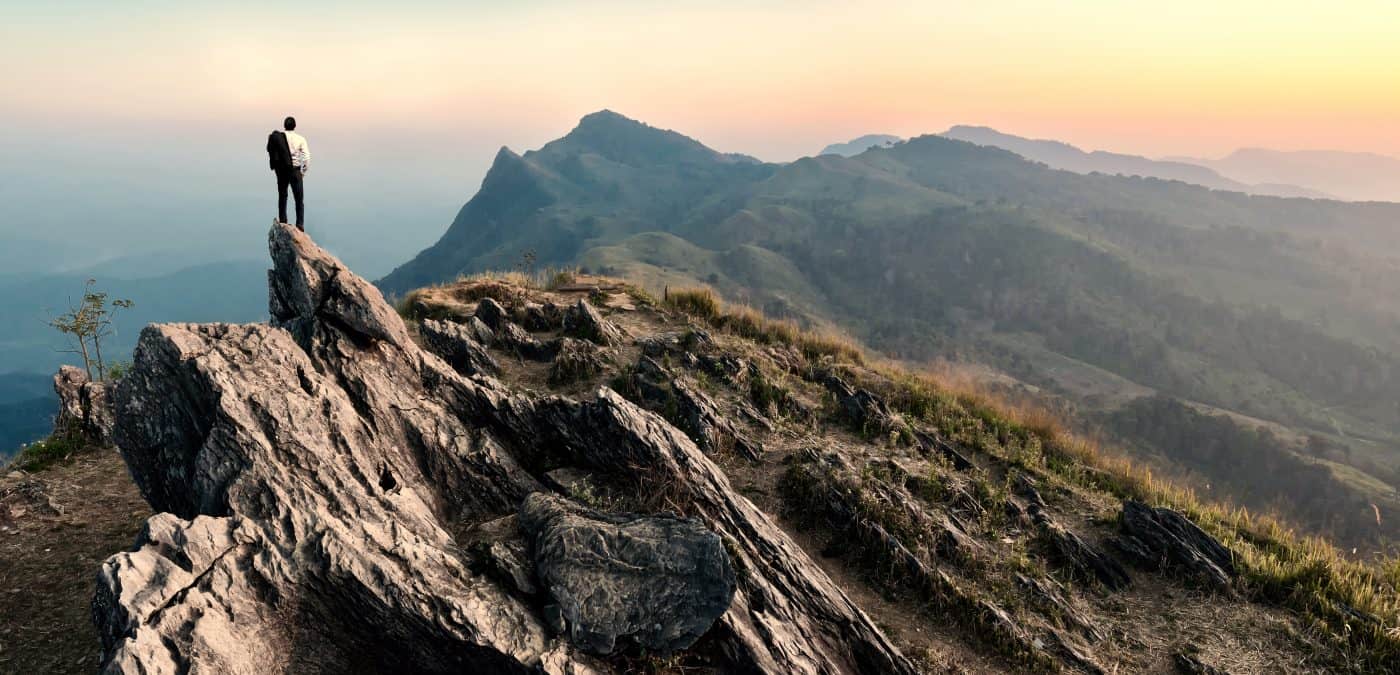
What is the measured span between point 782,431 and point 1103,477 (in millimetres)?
9949

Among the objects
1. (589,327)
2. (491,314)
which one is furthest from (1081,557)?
(491,314)

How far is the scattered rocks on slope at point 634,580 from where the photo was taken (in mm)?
8250

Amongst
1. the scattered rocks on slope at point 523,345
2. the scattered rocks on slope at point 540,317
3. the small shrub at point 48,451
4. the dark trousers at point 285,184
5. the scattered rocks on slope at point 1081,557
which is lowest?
the scattered rocks on slope at point 1081,557

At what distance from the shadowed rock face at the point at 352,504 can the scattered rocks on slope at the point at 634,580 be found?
28 centimetres

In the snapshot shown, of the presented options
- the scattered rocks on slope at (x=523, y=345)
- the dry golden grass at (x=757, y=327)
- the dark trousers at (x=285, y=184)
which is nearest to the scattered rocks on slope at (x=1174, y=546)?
the dry golden grass at (x=757, y=327)

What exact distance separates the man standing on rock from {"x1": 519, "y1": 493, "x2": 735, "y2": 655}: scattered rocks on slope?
1193 cm

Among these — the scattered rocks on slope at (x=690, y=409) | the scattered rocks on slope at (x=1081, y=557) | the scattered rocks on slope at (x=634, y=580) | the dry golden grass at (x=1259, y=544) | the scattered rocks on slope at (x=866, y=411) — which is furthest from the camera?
the scattered rocks on slope at (x=866, y=411)

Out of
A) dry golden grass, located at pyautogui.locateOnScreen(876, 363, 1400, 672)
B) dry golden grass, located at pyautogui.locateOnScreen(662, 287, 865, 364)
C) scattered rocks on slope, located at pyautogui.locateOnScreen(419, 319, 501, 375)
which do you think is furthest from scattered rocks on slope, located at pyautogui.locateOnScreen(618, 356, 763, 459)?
dry golden grass, located at pyautogui.locateOnScreen(662, 287, 865, 364)

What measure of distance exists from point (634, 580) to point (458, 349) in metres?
13.8

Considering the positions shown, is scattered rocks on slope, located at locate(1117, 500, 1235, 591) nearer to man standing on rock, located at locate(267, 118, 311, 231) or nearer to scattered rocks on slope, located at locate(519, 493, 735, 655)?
scattered rocks on slope, located at locate(519, 493, 735, 655)

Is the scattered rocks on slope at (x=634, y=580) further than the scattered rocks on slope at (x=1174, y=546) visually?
No

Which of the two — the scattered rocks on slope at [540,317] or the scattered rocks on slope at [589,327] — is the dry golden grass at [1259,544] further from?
the scattered rocks on slope at [540,317]

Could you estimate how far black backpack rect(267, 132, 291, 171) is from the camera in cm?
1493

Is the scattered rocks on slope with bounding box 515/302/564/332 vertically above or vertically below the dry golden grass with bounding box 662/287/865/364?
above
